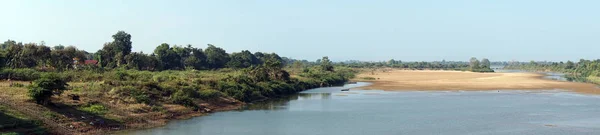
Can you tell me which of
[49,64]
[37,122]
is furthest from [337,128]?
[49,64]

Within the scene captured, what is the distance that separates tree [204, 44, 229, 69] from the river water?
5758cm

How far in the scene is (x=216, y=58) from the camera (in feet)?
366

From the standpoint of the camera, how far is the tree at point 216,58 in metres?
109

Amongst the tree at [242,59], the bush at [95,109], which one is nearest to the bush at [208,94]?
the bush at [95,109]

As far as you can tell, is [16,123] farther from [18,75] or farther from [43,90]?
[18,75]

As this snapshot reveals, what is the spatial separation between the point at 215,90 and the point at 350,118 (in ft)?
52.9

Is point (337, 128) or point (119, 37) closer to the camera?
point (337, 128)

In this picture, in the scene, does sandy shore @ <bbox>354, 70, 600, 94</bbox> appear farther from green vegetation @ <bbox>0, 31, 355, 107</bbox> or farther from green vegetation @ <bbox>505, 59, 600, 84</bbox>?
green vegetation @ <bbox>505, 59, 600, 84</bbox>

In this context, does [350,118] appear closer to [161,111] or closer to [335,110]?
[335,110]

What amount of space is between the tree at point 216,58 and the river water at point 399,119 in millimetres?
57578

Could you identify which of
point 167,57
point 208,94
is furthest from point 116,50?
point 208,94

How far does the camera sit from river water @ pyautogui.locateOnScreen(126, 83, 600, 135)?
33.3 metres

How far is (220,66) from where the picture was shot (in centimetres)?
11169

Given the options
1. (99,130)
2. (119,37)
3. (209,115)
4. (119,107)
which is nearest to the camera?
(99,130)
